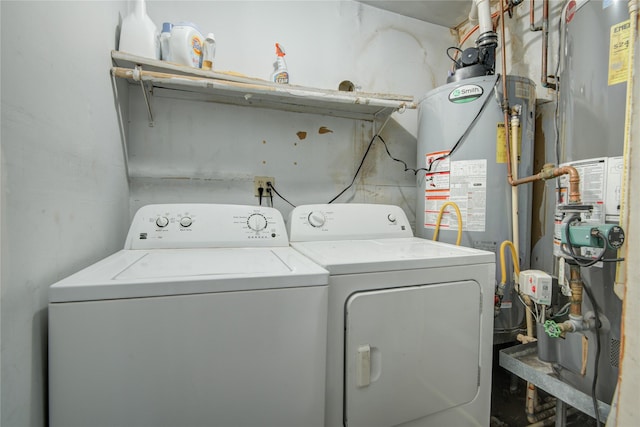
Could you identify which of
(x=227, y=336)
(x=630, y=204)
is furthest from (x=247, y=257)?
(x=630, y=204)

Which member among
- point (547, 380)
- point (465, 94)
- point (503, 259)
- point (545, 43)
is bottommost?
point (547, 380)

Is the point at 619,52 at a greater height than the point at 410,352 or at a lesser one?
greater

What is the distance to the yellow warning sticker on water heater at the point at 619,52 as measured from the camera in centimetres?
84

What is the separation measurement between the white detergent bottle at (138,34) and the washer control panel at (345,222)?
1011mm

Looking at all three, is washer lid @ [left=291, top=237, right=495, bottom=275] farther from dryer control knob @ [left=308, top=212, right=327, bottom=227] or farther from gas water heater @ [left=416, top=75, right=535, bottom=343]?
gas water heater @ [left=416, top=75, right=535, bottom=343]

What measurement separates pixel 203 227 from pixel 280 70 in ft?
3.11

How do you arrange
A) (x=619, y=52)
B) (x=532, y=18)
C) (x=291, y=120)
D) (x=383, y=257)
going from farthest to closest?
(x=291, y=120) < (x=532, y=18) < (x=383, y=257) < (x=619, y=52)

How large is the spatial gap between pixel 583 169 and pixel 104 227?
5.88 feet

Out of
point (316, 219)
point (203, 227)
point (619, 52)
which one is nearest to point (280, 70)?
point (316, 219)

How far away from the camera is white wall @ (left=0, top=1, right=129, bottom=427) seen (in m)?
0.55

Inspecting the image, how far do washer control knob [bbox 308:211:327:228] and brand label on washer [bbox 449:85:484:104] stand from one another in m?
0.95

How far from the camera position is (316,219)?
1452 mm

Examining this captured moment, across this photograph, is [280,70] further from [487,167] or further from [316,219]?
[487,167]

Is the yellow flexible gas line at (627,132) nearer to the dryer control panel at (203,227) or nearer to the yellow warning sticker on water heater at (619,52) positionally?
the yellow warning sticker on water heater at (619,52)
